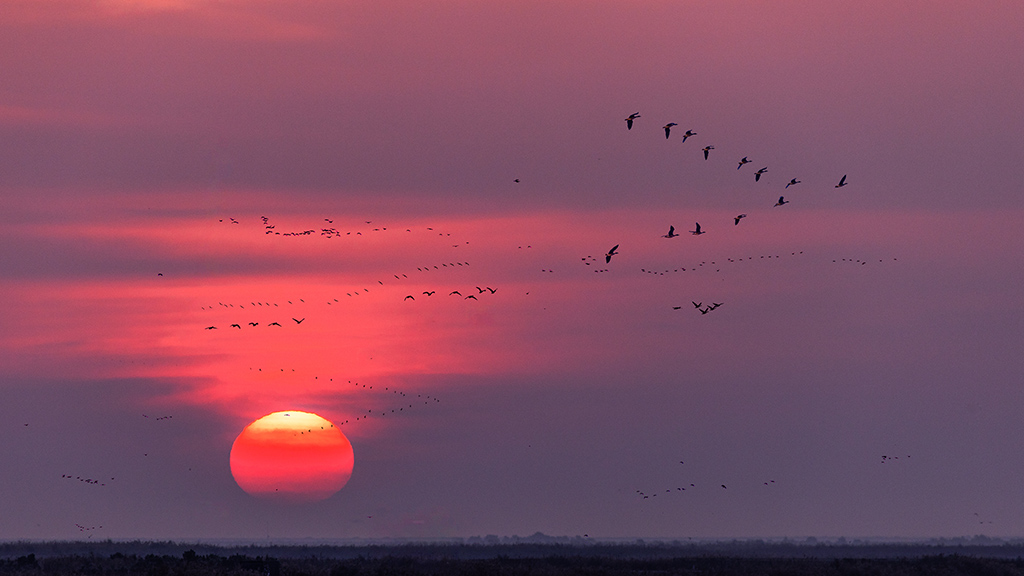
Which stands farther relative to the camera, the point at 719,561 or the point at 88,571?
the point at 719,561

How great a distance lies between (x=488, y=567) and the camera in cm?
6406

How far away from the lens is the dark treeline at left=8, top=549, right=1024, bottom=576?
5838 cm

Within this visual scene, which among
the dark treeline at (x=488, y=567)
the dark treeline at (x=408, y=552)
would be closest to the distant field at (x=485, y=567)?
the dark treeline at (x=488, y=567)

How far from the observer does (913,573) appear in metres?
67.4

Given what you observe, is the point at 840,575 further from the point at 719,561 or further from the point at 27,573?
the point at 27,573

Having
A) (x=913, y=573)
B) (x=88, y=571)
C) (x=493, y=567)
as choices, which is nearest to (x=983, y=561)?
(x=913, y=573)

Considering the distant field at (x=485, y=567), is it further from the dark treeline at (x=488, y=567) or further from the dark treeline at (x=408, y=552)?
the dark treeline at (x=408, y=552)

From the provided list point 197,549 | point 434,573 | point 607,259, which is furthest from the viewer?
point 197,549

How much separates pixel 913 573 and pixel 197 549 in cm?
7240

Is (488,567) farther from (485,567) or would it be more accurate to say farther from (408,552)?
(408,552)

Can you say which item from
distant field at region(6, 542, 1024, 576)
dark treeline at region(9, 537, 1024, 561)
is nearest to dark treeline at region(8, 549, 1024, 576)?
distant field at region(6, 542, 1024, 576)

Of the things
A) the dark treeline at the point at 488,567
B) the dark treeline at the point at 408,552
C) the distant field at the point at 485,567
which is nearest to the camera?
the dark treeline at the point at 488,567

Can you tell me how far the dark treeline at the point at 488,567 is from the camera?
5838 cm

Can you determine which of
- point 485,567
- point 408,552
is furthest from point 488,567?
point 408,552
